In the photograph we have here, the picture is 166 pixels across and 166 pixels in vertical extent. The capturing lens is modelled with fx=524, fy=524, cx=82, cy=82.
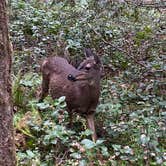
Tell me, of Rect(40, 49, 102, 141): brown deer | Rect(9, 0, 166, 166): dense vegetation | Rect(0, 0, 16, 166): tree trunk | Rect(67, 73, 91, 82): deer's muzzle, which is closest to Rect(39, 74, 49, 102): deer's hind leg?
Rect(9, 0, 166, 166): dense vegetation

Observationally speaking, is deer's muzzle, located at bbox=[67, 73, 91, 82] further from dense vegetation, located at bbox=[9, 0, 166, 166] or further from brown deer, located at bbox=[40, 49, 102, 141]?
dense vegetation, located at bbox=[9, 0, 166, 166]

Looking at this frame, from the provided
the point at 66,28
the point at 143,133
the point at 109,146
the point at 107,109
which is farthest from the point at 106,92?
the point at 66,28

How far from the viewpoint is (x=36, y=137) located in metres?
7.16

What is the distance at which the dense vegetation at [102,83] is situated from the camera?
248 inches

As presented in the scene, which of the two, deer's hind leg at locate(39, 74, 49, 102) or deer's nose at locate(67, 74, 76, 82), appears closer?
deer's nose at locate(67, 74, 76, 82)

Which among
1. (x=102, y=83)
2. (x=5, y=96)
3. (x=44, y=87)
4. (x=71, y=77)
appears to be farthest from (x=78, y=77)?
(x=5, y=96)

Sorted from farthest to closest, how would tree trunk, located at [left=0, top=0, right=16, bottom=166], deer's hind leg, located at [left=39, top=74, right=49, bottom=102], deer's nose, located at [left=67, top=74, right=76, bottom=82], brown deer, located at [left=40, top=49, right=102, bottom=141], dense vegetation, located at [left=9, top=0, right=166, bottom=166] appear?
deer's hind leg, located at [left=39, top=74, right=49, bottom=102] < brown deer, located at [left=40, top=49, right=102, bottom=141] < deer's nose, located at [left=67, top=74, right=76, bottom=82] < dense vegetation, located at [left=9, top=0, right=166, bottom=166] < tree trunk, located at [left=0, top=0, right=16, bottom=166]

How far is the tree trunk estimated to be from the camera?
404 centimetres

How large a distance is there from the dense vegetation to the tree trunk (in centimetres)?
137

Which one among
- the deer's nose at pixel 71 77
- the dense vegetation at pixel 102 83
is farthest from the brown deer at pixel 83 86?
the dense vegetation at pixel 102 83

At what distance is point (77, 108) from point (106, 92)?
4.49 ft

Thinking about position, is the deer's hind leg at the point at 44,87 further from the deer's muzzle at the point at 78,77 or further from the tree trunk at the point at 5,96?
the tree trunk at the point at 5,96

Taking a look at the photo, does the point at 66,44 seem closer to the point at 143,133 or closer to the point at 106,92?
the point at 106,92

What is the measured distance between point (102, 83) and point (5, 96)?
5.37 metres
